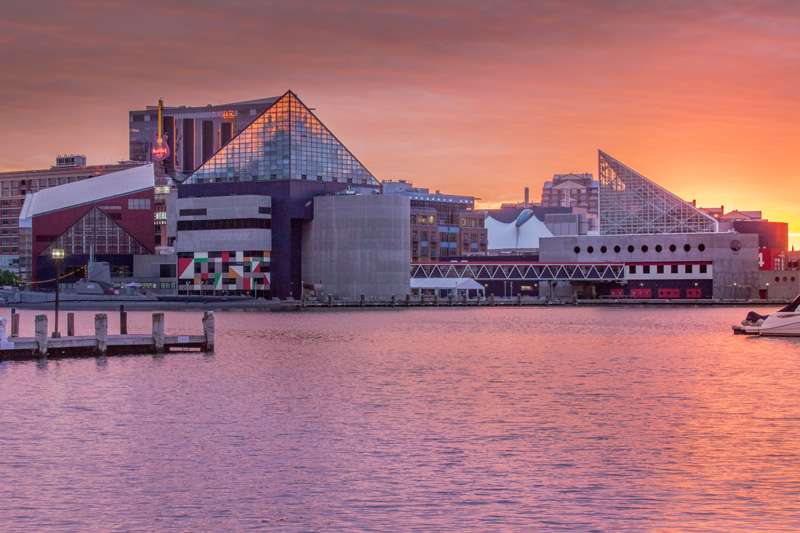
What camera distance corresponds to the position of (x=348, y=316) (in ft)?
428

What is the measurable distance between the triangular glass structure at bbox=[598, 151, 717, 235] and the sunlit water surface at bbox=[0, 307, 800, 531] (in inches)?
4293

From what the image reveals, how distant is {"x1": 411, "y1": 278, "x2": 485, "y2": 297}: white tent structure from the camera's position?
168 meters

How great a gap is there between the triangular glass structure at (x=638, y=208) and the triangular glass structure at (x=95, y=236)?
88687mm

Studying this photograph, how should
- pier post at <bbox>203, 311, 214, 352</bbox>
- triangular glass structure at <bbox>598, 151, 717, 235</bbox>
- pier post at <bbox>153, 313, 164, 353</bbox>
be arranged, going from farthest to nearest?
triangular glass structure at <bbox>598, 151, 717, 235</bbox> < pier post at <bbox>203, 311, 214, 352</bbox> < pier post at <bbox>153, 313, 164, 353</bbox>

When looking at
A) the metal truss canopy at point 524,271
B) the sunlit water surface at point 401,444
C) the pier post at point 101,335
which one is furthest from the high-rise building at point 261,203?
the pier post at point 101,335

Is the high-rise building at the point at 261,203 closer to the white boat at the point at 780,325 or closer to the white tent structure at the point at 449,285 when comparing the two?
the white tent structure at the point at 449,285

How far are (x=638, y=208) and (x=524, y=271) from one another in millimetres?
22345

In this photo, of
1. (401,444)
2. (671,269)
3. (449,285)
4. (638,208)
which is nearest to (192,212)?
(449,285)

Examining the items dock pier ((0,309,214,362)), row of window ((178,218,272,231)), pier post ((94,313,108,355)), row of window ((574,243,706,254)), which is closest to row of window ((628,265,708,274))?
row of window ((574,243,706,254))

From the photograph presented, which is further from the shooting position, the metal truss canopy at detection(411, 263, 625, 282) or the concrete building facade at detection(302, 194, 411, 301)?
the metal truss canopy at detection(411, 263, 625, 282)

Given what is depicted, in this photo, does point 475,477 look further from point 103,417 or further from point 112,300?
point 112,300

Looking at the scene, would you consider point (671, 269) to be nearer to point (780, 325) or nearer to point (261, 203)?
point (261, 203)

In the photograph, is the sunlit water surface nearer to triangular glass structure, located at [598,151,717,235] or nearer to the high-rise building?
the high-rise building

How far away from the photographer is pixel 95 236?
636 ft
